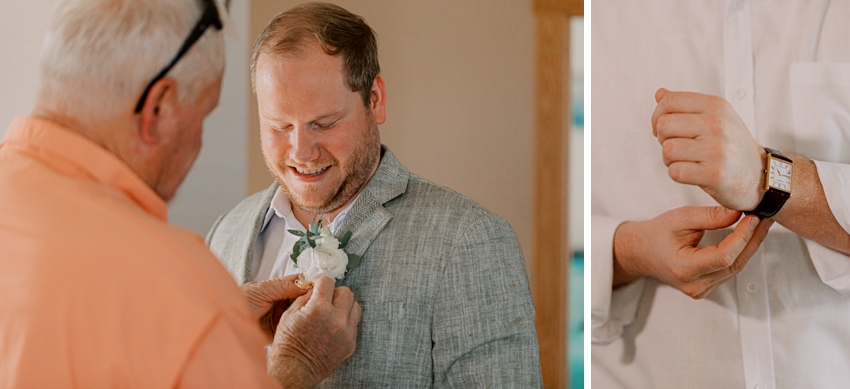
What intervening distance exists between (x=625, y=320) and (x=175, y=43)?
1.03 meters

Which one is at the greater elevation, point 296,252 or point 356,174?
point 356,174

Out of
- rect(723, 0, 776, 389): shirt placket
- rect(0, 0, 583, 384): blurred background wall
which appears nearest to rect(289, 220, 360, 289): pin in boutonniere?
rect(0, 0, 583, 384): blurred background wall

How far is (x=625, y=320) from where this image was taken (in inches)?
54.6

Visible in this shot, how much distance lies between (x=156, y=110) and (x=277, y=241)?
644 mm

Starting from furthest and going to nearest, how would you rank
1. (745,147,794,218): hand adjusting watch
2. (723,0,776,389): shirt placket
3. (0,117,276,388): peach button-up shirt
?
(723,0,776,389): shirt placket
(745,147,794,218): hand adjusting watch
(0,117,276,388): peach button-up shirt

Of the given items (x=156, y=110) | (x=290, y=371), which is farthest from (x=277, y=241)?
(x=156, y=110)

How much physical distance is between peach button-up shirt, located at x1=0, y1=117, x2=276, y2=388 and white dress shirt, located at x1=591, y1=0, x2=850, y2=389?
0.89 meters

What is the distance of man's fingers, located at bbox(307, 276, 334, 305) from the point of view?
1252mm

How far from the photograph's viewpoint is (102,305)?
752 mm

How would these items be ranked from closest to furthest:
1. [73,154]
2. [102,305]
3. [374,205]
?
[102,305]
[73,154]
[374,205]

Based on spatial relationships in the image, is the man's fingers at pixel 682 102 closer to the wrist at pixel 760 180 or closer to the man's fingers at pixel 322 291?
the wrist at pixel 760 180

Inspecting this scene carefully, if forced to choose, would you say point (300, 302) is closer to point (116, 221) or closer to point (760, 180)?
point (116, 221)

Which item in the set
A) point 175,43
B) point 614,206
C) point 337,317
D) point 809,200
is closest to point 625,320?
point 614,206

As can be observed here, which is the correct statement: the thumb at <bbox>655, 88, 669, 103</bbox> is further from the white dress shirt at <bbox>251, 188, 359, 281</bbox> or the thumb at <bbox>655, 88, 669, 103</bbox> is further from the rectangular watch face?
the white dress shirt at <bbox>251, 188, 359, 281</bbox>
